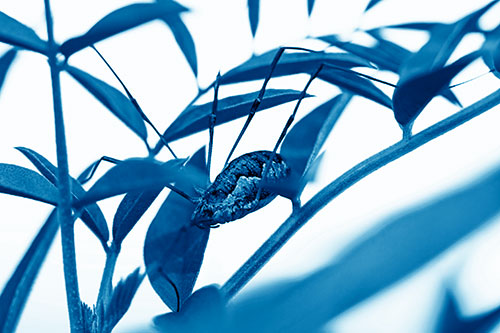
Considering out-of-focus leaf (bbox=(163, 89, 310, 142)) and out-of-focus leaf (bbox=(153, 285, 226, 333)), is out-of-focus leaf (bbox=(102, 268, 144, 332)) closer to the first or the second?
out-of-focus leaf (bbox=(153, 285, 226, 333))

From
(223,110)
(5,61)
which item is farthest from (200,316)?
(5,61)

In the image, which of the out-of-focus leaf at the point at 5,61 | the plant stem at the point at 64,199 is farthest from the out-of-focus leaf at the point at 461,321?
the out-of-focus leaf at the point at 5,61

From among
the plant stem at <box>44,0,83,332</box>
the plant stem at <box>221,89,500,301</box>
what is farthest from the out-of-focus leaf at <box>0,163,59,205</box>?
the plant stem at <box>221,89,500,301</box>

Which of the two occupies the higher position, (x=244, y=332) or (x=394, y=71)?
(x=394, y=71)

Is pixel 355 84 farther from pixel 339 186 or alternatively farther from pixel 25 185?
pixel 25 185

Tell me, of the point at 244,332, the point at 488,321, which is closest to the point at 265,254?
the point at 244,332

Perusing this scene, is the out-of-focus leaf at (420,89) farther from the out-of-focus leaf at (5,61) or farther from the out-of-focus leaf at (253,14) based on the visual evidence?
the out-of-focus leaf at (5,61)

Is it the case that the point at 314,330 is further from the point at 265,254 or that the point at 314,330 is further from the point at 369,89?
the point at 369,89
